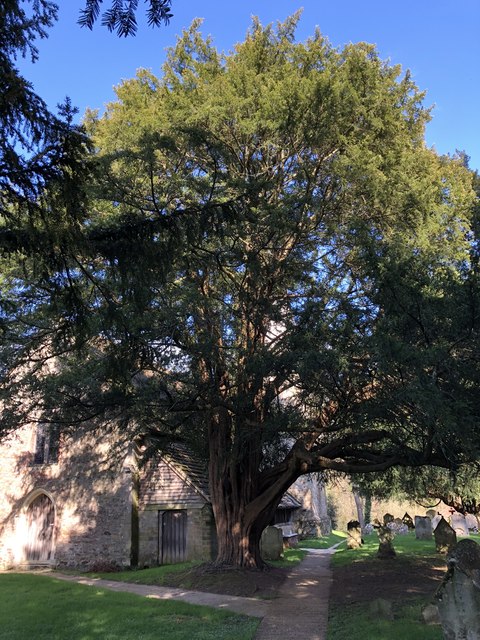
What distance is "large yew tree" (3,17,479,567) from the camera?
26.1ft

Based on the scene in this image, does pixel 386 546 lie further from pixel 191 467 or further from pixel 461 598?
pixel 461 598

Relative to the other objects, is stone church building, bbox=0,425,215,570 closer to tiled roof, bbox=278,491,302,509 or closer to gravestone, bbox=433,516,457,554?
gravestone, bbox=433,516,457,554

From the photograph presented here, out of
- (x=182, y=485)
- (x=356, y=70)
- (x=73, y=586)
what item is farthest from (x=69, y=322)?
(x=182, y=485)

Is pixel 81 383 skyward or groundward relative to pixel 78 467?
skyward

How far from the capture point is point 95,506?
1923 cm

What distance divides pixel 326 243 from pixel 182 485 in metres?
11.2

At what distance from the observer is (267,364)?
31.1ft

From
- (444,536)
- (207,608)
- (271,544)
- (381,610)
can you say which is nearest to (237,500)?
(207,608)

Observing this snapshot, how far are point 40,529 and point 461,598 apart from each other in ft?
62.7

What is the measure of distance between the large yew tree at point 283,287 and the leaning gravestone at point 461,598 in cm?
176

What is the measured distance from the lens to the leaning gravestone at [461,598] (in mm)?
5426

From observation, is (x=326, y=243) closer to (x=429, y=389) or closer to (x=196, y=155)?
Answer: (x=196, y=155)

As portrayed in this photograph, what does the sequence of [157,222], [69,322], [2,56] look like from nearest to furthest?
[2,56] → [157,222] → [69,322]

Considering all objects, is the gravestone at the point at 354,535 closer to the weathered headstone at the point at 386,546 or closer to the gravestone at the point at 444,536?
the gravestone at the point at 444,536
